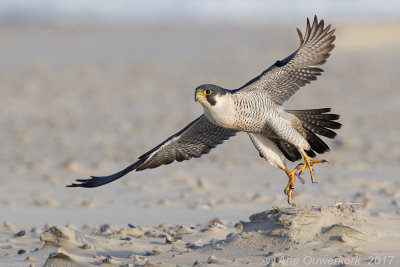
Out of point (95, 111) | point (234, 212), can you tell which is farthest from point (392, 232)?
point (95, 111)

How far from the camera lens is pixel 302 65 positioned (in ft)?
21.1

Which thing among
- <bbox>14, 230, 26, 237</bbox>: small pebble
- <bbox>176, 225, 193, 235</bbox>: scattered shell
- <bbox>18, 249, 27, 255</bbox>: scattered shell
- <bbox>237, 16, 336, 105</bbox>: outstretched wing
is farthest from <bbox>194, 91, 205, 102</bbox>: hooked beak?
<bbox>14, 230, 26, 237</bbox>: small pebble

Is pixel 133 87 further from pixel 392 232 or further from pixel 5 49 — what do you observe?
pixel 392 232

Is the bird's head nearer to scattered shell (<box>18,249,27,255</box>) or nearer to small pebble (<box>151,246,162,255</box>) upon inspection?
small pebble (<box>151,246,162,255</box>)

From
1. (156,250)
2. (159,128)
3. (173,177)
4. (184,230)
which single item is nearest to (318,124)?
(184,230)

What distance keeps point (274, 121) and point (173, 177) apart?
3283 millimetres

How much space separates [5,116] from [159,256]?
9155mm

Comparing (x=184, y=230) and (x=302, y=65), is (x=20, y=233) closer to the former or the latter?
(x=184, y=230)

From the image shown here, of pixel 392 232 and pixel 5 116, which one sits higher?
pixel 5 116

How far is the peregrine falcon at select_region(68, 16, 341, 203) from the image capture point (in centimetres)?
597

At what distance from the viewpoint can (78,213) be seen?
755 cm

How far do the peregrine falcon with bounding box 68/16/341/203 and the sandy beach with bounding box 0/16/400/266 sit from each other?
59 centimetres

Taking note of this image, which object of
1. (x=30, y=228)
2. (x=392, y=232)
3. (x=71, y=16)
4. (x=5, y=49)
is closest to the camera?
(x=392, y=232)

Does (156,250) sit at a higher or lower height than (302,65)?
lower
